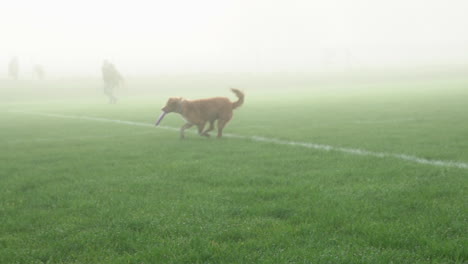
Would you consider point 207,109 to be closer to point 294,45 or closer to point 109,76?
point 109,76

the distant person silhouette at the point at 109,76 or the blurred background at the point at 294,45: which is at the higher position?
the blurred background at the point at 294,45

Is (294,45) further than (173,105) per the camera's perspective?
Yes

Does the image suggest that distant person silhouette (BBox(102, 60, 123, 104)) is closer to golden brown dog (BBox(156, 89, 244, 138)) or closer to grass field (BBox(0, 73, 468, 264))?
golden brown dog (BBox(156, 89, 244, 138))

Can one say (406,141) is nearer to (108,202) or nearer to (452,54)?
(108,202)

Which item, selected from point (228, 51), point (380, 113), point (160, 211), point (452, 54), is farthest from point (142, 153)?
point (228, 51)

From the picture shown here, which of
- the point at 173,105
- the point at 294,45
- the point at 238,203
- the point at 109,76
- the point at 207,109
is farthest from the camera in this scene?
the point at 294,45

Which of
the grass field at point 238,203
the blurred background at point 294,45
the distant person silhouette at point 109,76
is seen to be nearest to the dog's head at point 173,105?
the grass field at point 238,203

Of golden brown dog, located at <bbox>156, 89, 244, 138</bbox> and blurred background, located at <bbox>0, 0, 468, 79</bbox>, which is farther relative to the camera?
blurred background, located at <bbox>0, 0, 468, 79</bbox>

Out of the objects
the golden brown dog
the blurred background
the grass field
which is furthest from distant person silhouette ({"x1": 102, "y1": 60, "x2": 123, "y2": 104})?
the blurred background

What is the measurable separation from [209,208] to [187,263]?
151 cm

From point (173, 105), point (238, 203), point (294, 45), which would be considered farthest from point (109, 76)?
point (294, 45)

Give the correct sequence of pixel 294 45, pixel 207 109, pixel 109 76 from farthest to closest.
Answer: pixel 294 45 → pixel 109 76 → pixel 207 109

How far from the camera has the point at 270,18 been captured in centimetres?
14175

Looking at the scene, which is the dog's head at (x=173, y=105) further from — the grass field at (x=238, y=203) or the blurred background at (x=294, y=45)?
the blurred background at (x=294, y=45)
